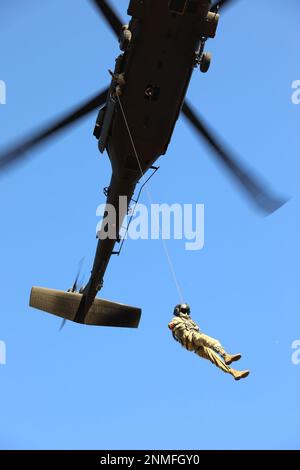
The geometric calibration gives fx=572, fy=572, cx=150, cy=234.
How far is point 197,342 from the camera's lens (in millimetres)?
8539

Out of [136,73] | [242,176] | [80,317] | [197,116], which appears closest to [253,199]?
[242,176]

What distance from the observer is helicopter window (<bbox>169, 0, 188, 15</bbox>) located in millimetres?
9203

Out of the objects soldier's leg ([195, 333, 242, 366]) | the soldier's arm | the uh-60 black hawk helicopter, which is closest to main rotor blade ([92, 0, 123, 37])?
the uh-60 black hawk helicopter

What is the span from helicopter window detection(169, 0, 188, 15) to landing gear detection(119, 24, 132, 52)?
0.87 m

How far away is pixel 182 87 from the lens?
10180mm

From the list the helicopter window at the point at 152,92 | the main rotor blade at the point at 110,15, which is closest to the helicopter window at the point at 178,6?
the main rotor blade at the point at 110,15

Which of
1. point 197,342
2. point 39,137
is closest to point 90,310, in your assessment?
point 39,137

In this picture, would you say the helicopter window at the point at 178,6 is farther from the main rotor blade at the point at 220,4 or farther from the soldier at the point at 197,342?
the soldier at the point at 197,342

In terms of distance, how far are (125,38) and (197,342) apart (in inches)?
204

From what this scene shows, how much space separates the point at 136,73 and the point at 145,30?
0.73 meters

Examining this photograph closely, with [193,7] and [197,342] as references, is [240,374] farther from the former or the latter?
[193,7]

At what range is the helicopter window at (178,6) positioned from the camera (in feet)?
30.2

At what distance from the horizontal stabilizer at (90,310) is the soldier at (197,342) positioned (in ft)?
15.8

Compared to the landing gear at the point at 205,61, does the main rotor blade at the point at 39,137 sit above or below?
below
